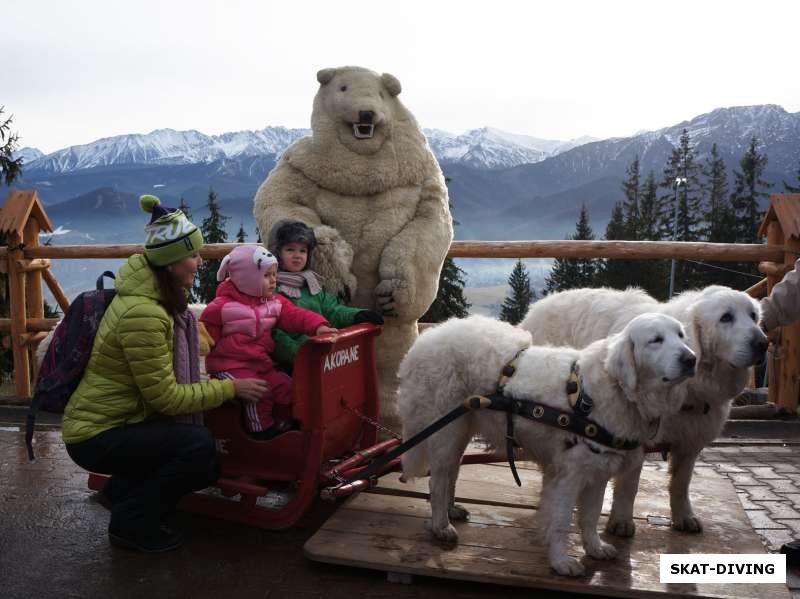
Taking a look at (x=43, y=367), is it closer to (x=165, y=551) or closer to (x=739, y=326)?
(x=165, y=551)

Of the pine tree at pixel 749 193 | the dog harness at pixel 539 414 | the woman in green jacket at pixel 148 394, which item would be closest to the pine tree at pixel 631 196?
the pine tree at pixel 749 193

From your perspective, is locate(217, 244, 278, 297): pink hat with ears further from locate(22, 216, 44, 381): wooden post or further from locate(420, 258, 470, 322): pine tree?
locate(420, 258, 470, 322): pine tree

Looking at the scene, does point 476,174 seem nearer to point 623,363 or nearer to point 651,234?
point 651,234

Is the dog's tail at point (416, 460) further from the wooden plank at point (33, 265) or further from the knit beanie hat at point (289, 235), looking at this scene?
the wooden plank at point (33, 265)

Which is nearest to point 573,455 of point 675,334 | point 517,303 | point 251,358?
point 675,334

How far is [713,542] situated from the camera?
3289 mm

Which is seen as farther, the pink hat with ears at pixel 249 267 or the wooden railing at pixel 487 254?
the wooden railing at pixel 487 254

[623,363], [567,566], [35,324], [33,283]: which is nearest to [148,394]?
[567,566]

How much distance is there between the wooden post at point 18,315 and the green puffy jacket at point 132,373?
4493 millimetres

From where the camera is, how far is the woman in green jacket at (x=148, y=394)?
10.4ft

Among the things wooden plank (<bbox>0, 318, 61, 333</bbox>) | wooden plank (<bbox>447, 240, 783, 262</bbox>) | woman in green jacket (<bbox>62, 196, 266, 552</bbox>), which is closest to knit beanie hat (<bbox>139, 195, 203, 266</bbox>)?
woman in green jacket (<bbox>62, 196, 266, 552</bbox>)

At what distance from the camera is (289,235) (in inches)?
156

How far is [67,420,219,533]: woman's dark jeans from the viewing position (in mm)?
3258

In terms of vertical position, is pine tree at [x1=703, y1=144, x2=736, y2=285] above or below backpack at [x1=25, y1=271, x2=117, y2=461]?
above
